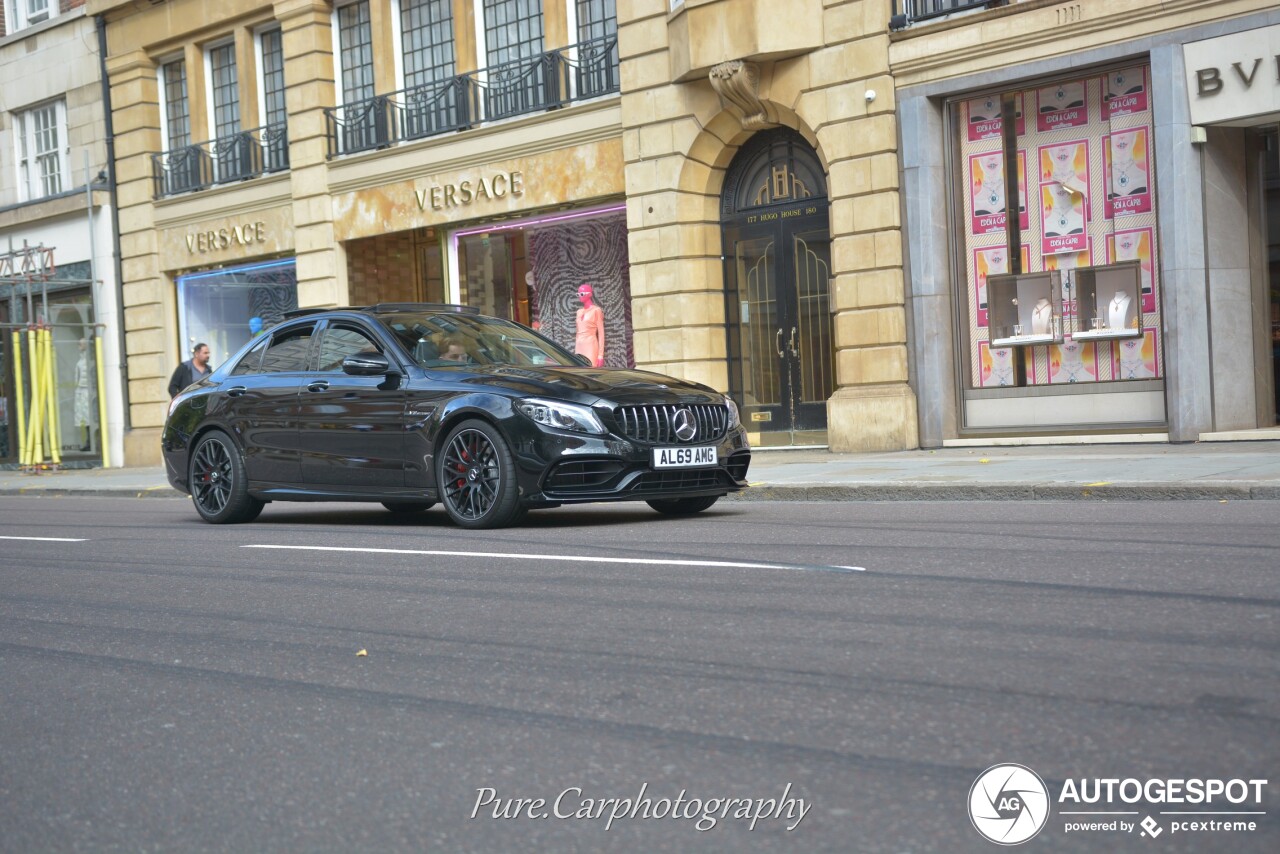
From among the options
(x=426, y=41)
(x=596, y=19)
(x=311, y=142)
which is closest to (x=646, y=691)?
(x=596, y=19)

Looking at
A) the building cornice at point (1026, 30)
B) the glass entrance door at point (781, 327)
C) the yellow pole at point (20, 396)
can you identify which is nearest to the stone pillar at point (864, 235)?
the building cornice at point (1026, 30)

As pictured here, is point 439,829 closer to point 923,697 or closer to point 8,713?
point 923,697

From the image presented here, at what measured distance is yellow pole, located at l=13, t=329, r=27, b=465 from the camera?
88.0 ft

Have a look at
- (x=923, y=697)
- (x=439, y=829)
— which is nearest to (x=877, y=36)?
(x=923, y=697)

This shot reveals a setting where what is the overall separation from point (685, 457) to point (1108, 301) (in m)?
7.83

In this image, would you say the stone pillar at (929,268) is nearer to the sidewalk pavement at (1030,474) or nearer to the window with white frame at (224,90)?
the sidewalk pavement at (1030,474)

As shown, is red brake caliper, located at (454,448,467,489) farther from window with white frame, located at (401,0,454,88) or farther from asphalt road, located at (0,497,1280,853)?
window with white frame, located at (401,0,454,88)

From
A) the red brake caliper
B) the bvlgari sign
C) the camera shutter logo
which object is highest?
the bvlgari sign

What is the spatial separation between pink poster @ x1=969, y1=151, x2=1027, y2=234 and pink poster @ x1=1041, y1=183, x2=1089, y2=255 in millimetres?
268

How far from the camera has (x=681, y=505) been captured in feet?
36.3

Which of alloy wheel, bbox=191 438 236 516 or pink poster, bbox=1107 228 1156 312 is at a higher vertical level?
pink poster, bbox=1107 228 1156 312

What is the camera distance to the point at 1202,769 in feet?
11.6

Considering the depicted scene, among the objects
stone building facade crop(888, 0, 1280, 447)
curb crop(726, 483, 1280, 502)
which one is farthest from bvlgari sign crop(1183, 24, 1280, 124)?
curb crop(726, 483, 1280, 502)

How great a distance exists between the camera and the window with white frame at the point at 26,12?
2984 cm
